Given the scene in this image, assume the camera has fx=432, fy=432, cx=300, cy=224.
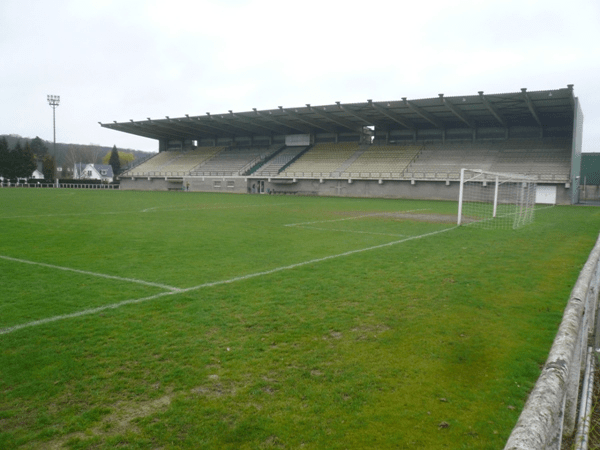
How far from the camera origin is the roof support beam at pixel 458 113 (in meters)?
40.5

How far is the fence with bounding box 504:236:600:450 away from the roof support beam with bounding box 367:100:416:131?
136 ft

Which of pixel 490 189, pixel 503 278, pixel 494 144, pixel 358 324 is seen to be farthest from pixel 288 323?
pixel 494 144

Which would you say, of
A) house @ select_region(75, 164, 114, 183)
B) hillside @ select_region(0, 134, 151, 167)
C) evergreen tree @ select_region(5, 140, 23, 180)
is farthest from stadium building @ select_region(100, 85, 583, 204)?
hillside @ select_region(0, 134, 151, 167)

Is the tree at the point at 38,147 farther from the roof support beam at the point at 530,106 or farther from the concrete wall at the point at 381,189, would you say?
the roof support beam at the point at 530,106

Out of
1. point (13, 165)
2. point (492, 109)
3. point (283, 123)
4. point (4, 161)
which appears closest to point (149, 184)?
point (283, 123)

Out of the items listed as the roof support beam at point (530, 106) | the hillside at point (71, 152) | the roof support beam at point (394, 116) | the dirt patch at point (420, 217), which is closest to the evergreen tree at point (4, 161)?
the hillside at point (71, 152)

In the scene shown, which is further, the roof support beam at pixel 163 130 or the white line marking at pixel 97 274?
the roof support beam at pixel 163 130

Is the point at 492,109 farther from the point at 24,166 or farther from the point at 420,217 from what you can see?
the point at 24,166

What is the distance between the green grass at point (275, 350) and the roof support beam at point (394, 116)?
35.6 meters

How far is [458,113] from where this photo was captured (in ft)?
142

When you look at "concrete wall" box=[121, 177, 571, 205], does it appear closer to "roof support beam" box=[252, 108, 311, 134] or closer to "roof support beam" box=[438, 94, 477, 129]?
"roof support beam" box=[438, 94, 477, 129]

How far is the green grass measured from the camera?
133 inches

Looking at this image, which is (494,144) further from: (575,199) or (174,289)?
(174,289)

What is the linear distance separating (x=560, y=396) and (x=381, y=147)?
53.2 metres
